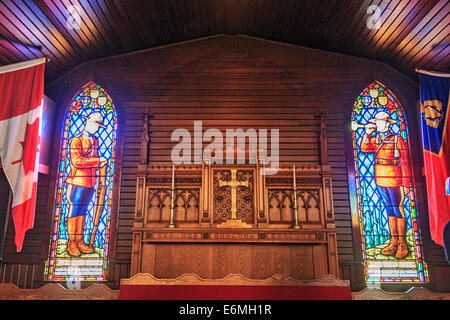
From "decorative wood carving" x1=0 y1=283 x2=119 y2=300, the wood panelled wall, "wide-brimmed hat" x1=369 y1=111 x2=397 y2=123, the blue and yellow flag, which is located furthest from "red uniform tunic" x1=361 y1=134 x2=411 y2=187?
"decorative wood carving" x1=0 y1=283 x2=119 y2=300

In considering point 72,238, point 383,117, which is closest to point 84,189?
point 72,238

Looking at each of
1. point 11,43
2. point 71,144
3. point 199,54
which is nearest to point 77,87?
point 71,144

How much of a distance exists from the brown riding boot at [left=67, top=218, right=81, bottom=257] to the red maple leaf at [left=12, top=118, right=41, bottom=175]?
1619 mm

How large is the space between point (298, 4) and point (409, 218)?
3940 mm

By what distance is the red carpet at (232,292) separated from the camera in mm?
3902

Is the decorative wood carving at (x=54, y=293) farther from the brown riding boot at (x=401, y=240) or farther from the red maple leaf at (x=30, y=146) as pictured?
the brown riding boot at (x=401, y=240)

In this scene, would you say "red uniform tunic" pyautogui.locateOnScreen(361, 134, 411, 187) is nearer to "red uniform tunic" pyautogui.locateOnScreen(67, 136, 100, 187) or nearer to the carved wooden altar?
the carved wooden altar

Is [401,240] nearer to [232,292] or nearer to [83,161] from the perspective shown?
[232,292]

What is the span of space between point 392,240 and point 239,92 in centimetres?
362

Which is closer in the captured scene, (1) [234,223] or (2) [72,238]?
(1) [234,223]

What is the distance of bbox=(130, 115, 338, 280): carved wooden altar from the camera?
5.53 meters

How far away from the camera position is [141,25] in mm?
6488

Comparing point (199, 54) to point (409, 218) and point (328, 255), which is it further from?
point (409, 218)

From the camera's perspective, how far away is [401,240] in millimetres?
6277
